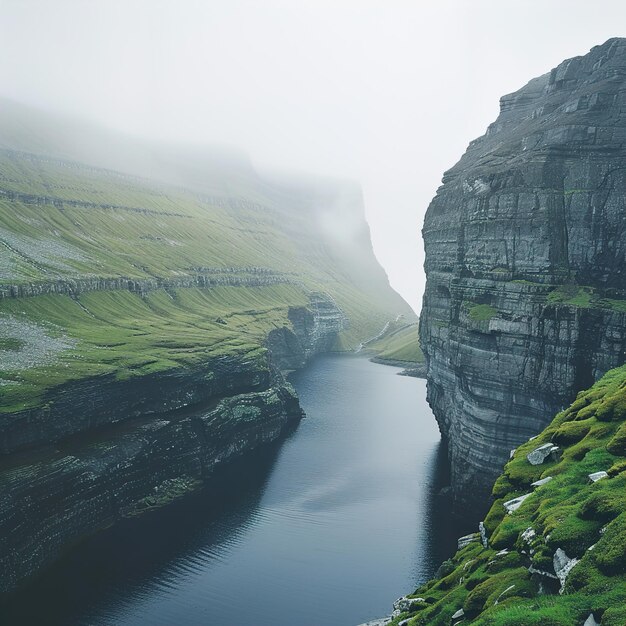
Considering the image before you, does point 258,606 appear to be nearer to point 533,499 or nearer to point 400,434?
point 533,499

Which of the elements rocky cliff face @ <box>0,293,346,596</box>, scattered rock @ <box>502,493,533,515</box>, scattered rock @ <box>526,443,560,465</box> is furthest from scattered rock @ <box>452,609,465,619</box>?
rocky cliff face @ <box>0,293,346,596</box>

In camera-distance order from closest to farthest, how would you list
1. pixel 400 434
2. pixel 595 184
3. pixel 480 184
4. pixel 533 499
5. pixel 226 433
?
pixel 533 499 < pixel 595 184 < pixel 480 184 < pixel 226 433 < pixel 400 434

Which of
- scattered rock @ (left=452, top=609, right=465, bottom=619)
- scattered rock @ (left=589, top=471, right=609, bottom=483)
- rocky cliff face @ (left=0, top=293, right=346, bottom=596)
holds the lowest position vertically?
rocky cliff face @ (left=0, top=293, right=346, bottom=596)

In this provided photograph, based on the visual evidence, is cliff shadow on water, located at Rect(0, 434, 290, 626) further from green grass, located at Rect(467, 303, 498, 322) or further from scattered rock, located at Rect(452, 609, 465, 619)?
scattered rock, located at Rect(452, 609, 465, 619)

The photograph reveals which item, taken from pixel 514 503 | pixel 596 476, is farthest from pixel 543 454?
pixel 596 476

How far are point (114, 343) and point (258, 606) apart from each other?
3157 inches

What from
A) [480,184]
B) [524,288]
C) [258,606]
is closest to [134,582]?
[258,606]

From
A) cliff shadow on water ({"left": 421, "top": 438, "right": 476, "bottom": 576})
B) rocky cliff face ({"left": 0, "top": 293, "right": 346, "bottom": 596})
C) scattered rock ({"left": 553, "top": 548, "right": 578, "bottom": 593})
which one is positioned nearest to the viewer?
scattered rock ({"left": 553, "top": 548, "right": 578, "bottom": 593})

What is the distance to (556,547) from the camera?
29.1 metres

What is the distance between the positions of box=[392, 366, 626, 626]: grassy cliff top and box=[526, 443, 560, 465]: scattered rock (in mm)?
104

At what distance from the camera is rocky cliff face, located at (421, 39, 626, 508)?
90125 mm

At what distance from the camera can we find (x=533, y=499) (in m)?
38.3

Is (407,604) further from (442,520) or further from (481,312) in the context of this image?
(481,312)

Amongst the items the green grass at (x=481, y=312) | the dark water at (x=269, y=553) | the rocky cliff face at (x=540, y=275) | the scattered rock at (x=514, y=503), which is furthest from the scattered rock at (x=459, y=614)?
the green grass at (x=481, y=312)
